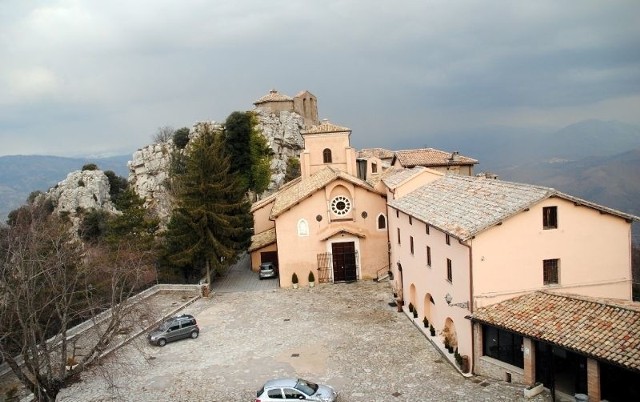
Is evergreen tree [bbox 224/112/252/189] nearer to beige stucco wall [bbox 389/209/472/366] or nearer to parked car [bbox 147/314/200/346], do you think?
beige stucco wall [bbox 389/209/472/366]

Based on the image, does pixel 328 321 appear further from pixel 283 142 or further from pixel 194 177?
pixel 283 142

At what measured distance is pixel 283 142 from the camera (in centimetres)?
6925

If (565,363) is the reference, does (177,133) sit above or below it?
above

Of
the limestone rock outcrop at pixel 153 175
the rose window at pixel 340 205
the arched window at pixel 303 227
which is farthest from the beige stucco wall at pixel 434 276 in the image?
the limestone rock outcrop at pixel 153 175

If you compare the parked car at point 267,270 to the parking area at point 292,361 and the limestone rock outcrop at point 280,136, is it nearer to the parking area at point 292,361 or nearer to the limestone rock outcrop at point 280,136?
the parking area at point 292,361

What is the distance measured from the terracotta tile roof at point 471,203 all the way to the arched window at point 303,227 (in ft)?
34.1

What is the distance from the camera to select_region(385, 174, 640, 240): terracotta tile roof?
20.5 metres

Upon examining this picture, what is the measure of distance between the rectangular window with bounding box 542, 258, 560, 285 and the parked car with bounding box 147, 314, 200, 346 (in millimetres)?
18944

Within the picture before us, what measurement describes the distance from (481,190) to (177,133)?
180 feet

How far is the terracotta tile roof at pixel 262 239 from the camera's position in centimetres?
4378

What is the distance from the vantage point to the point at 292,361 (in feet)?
77.8

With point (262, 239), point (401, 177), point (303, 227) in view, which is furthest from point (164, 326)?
point (401, 177)

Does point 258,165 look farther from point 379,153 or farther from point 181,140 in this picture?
point 379,153

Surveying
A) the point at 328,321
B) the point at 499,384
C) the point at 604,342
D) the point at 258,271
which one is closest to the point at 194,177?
the point at 258,271
